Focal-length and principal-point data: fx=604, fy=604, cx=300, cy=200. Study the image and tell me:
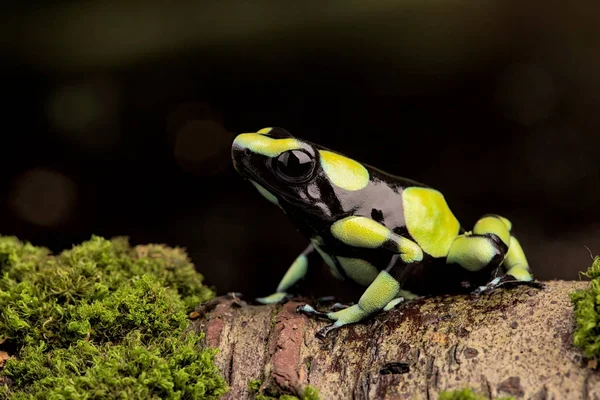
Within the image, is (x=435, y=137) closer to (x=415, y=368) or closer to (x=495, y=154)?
(x=495, y=154)

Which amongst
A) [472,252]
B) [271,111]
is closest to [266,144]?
[472,252]

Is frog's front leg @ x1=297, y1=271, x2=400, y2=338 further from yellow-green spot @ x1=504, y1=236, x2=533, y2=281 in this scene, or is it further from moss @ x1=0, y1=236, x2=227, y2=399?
yellow-green spot @ x1=504, y1=236, x2=533, y2=281

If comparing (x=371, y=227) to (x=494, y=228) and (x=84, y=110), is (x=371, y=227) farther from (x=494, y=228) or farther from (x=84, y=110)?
(x=84, y=110)

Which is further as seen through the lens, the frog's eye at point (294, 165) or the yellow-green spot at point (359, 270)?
the yellow-green spot at point (359, 270)

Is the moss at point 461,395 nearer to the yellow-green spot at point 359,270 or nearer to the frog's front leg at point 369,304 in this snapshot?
the frog's front leg at point 369,304

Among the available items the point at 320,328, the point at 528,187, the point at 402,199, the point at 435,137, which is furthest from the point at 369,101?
the point at 320,328

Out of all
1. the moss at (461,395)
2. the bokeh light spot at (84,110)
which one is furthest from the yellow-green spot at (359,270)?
the bokeh light spot at (84,110)
